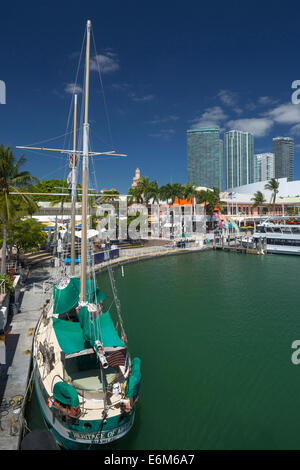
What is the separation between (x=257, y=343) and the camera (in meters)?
21.4

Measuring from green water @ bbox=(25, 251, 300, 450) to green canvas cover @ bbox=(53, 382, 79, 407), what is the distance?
3.06m

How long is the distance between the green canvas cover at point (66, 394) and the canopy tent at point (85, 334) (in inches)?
69.2

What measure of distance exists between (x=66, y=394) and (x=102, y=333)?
10.7 ft

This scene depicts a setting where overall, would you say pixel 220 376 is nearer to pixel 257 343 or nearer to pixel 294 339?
pixel 257 343

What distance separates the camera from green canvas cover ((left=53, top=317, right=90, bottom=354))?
13.4 m

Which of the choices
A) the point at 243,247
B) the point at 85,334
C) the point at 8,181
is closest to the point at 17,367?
the point at 85,334

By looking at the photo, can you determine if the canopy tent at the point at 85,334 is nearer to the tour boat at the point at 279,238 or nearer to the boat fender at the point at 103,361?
the boat fender at the point at 103,361

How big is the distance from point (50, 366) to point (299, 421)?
40.3 feet

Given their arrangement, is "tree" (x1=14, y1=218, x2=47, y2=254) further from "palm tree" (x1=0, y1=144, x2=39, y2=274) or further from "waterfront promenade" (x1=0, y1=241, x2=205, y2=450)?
"palm tree" (x1=0, y1=144, x2=39, y2=274)

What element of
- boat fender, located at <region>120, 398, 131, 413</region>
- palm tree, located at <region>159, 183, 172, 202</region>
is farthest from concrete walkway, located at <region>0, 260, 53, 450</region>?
palm tree, located at <region>159, 183, 172, 202</region>

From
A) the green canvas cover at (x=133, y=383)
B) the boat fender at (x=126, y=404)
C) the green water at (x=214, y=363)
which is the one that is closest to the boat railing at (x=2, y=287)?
the green water at (x=214, y=363)

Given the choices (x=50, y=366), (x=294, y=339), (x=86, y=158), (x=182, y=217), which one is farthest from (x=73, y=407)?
(x=182, y=217)

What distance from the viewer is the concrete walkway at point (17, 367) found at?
1155 centimetres
